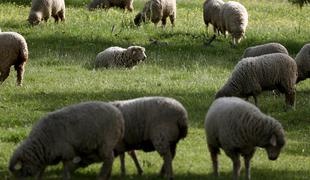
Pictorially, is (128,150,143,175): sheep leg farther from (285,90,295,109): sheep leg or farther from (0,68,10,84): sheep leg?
(0,68,10,84): sheep leg

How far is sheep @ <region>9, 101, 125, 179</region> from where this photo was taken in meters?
10.4

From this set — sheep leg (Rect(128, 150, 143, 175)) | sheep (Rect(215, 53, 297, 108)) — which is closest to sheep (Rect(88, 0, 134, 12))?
sheep (Rect(215, 53, 297, 108))

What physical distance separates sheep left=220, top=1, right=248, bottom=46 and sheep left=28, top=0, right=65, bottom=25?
574 cm

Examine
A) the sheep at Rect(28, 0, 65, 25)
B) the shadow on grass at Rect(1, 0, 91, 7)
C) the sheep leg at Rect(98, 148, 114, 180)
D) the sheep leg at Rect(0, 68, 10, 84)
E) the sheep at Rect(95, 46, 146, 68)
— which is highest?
the sheep leg at Rect(98, 148, 114, 180)

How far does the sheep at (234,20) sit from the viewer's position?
25.4m

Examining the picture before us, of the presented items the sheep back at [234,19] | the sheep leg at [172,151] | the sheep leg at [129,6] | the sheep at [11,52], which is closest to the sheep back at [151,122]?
the sheep leg at [172,151]

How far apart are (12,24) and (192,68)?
25.9 ft

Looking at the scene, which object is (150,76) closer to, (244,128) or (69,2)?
(244,128)

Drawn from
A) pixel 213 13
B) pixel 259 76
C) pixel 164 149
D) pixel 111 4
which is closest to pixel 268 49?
pixel 259 76

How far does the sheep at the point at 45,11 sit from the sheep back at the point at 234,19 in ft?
18.8

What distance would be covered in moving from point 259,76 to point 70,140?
679 centimetres

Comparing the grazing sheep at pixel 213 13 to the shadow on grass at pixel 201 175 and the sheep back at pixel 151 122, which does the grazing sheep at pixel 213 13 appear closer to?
the shadow on grass at pixel 201 175

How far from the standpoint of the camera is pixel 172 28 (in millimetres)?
27219

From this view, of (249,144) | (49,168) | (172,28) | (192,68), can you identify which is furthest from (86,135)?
(172,28)
